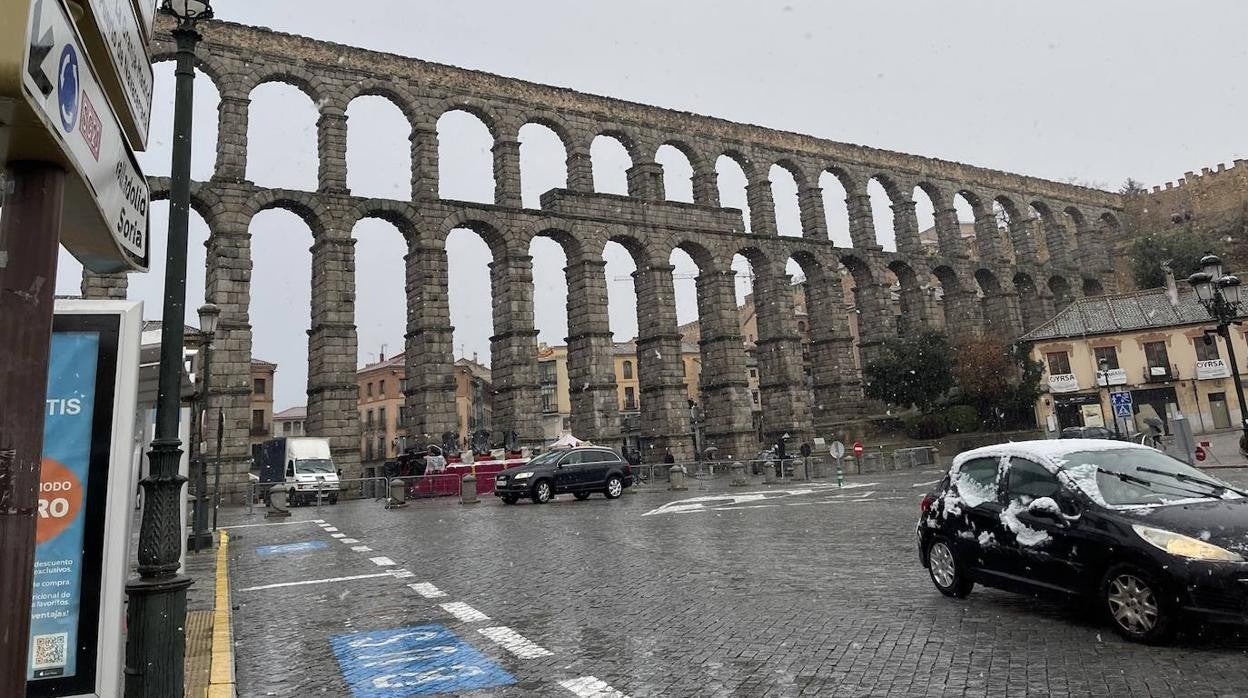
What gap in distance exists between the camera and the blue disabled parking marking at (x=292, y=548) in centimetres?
1244

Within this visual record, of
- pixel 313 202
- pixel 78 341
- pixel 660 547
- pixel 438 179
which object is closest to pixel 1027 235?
pixel 438 179

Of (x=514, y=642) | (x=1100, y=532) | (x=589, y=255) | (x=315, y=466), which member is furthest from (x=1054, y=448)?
(x=589, y=255)

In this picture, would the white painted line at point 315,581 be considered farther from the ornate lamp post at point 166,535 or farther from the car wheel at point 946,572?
the car wheel at point 946,572

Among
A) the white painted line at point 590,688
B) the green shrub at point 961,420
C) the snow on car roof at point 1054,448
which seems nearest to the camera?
the white painted line at point 590,688

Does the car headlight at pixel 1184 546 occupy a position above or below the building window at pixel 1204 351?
below

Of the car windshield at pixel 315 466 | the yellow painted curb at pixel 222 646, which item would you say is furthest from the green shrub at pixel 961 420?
the yellow painted curb at pixel 222 646

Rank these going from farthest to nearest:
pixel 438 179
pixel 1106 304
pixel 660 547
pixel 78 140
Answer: pixel 1106 304 → pixel 438 179 → pixel 660 547 → pixel 78 140

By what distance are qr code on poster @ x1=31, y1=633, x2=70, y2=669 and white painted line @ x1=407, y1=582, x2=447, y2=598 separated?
4.38 m

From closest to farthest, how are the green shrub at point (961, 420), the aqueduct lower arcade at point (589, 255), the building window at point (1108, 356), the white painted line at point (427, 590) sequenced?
the white painted line at point (427, 590), the aqueduct lower arcade at point (589, 255), the green shrub at point (961, 420), the building window at point (1108, 356)

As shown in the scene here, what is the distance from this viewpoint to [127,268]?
2.86m

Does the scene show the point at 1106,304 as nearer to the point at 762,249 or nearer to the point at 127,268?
the point at 762,249

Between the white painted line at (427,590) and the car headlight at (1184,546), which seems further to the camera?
the white painted line at (427,590)

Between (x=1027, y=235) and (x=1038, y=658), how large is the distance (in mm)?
55563

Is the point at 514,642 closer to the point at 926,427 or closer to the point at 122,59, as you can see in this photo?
the point at 122,59
